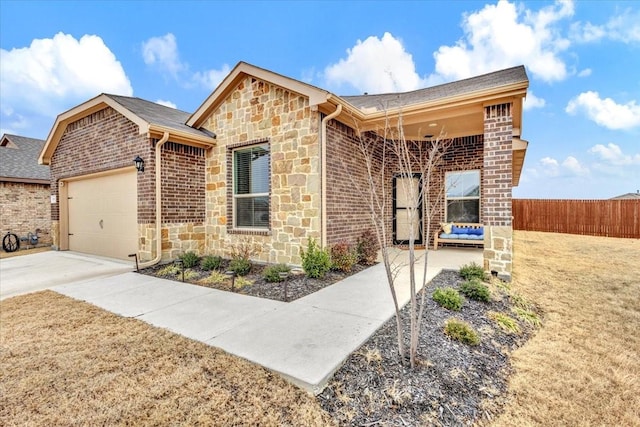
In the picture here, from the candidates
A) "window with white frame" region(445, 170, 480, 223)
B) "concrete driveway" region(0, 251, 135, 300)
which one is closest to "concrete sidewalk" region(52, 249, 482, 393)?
"concrete driveway" region(0, 251, 135, 300)

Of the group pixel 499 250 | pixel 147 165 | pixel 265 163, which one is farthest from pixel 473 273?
pixel 147 165

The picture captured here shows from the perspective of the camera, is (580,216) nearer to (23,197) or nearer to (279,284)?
(279,284)

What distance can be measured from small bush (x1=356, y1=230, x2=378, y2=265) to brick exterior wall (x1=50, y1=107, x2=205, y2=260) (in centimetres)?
423

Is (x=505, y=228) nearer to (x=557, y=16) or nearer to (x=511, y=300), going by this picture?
(x=511, y=300)

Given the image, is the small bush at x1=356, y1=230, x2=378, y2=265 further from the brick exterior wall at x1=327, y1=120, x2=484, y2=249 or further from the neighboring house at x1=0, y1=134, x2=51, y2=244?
the neighboring house at x1=0, y1=134, x2=51, y2=244

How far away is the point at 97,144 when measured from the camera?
27.0 feet

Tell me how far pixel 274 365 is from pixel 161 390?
2.92ft

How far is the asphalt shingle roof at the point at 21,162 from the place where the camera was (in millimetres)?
12098

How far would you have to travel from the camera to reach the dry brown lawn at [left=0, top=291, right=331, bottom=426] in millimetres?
1995

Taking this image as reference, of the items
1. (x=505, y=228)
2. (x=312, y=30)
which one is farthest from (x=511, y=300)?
(x=312, y=30)

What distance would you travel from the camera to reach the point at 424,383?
233cm

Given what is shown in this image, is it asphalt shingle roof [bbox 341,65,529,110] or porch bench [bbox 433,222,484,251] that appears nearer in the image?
asphalt shingle roof [bbox 341,65,529,110]

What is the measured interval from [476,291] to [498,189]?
197 cm

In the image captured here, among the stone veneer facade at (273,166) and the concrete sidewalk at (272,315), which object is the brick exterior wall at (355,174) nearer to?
the stone veneer facade at (273,166)
